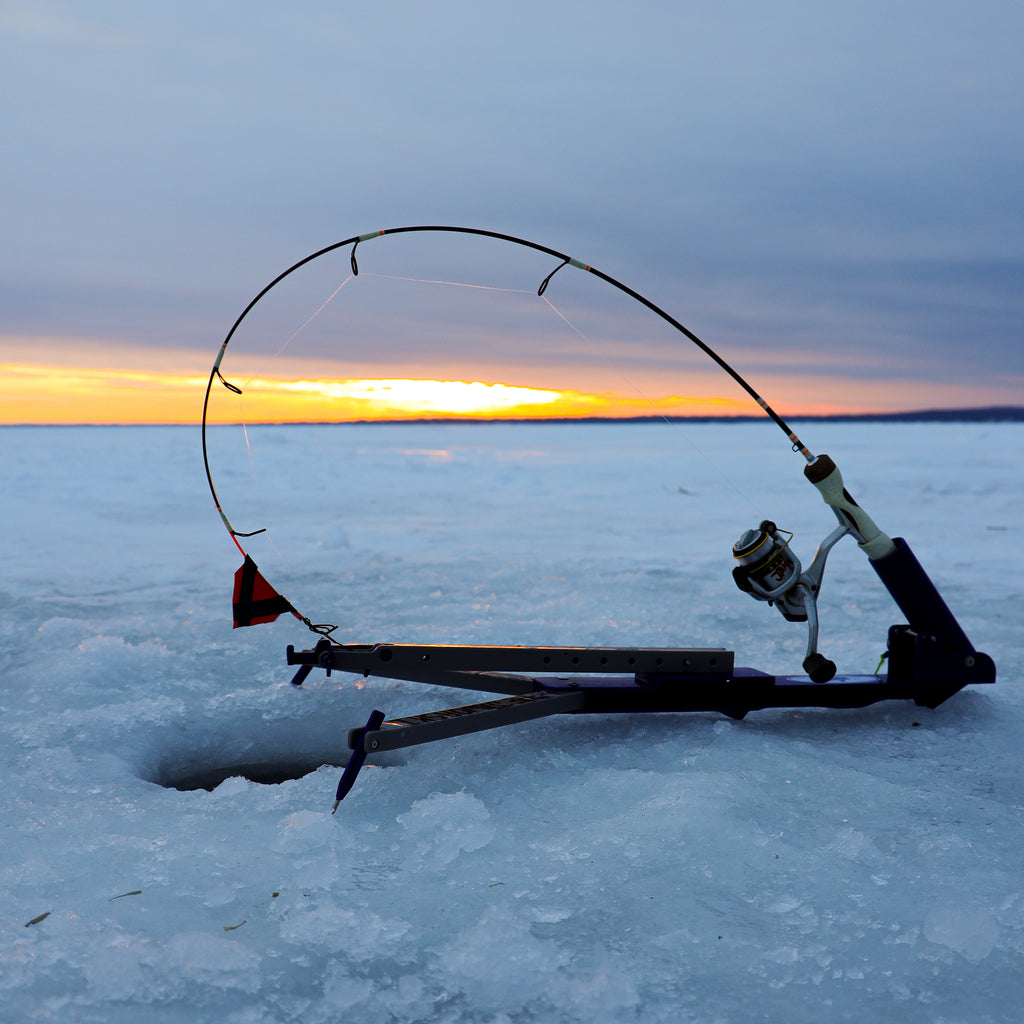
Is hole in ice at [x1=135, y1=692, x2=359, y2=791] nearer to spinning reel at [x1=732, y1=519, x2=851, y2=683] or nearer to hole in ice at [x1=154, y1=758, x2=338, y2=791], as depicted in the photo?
hole in ice at [x1=154, y1=758, x2=338, y2=791]

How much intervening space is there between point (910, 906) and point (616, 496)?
16858 millimetres

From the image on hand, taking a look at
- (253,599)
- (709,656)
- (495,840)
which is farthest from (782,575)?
(253,599)

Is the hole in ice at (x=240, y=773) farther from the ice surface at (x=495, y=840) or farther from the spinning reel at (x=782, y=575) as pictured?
the spinning reel at (x=782, y=575)

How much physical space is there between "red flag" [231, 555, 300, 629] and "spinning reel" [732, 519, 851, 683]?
6.58 ft

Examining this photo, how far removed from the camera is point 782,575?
3.61 m

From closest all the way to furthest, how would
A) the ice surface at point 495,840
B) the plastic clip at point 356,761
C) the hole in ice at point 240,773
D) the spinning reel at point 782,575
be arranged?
the ice surface at point 495,840 < the plastic clip at point 356,761 < the spinning reel at point 782,575 < the hole in ice at point 240,773

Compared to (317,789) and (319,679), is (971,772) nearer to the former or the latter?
(317,789)

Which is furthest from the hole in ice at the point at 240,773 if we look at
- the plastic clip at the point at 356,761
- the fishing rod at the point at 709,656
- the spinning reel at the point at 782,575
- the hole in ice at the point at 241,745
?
the spinning reel at the point at 782,575

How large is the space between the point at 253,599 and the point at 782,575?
7.64ft

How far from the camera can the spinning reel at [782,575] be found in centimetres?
357

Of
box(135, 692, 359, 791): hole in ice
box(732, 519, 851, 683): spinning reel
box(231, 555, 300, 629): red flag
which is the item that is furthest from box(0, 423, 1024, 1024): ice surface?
box(231, 555, 300, 629): red flag

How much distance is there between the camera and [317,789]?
10.3 ft

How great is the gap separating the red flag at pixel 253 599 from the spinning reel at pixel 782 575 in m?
2.00

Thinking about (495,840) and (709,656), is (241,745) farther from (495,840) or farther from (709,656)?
(709,656)
